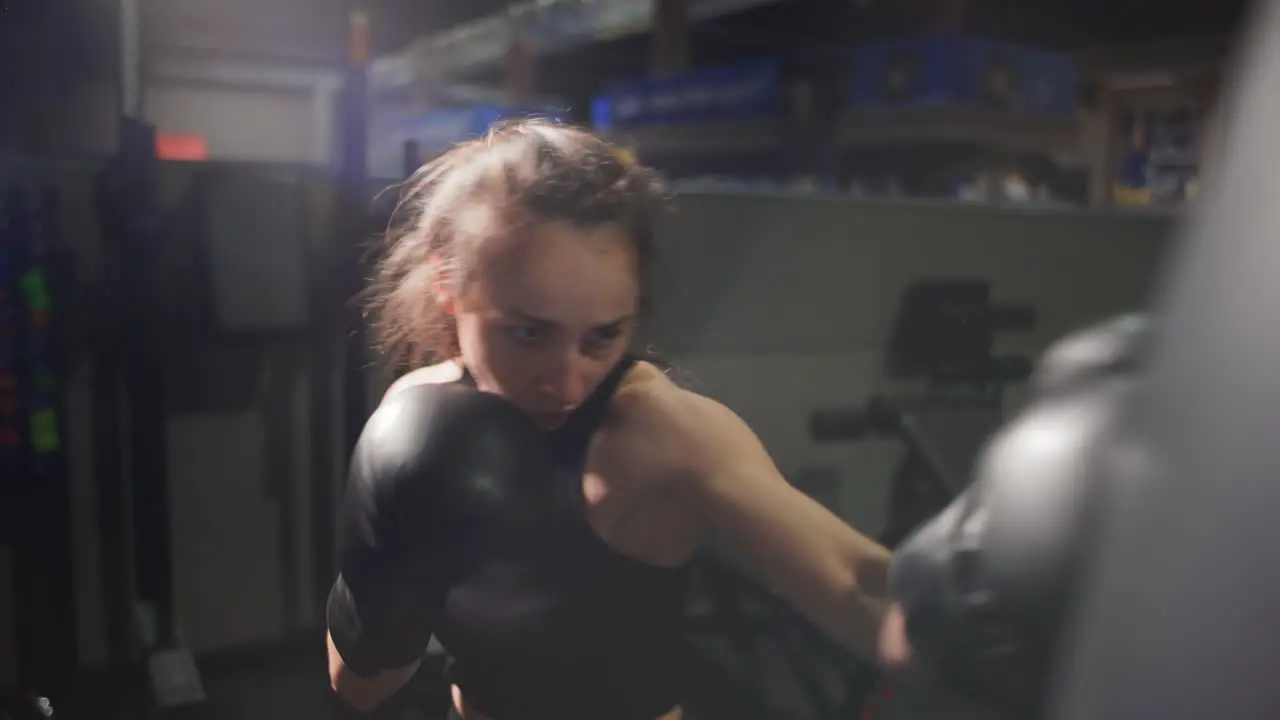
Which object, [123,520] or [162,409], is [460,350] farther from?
[123,520]

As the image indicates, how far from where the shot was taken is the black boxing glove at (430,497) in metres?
0.42

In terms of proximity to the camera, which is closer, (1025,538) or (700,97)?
(1025,538)

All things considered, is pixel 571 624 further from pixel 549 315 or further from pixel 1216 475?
pixel 1216 475

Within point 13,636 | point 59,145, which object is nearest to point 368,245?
point 13,636

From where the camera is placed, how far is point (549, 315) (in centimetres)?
42

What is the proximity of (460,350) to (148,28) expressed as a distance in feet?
2.02

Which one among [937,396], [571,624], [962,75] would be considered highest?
[962,75]

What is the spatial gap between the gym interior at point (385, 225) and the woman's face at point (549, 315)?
0.22 feet

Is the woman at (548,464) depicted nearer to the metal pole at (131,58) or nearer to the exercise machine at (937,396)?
the exercise machine at (937,396)

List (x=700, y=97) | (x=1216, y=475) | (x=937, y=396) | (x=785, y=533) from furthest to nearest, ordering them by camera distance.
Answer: (x=700, y=97)
(x=937, y=396)
(x=785, y=533)
(x=1216, y=475)

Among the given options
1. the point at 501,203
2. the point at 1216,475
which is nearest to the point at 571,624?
the point at 501,203

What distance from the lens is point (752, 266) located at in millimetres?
675

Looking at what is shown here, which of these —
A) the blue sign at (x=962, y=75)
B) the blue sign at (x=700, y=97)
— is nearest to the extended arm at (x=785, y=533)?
the blue sign at (x=962, y=75)

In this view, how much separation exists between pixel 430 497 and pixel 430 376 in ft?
0.22
